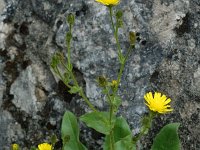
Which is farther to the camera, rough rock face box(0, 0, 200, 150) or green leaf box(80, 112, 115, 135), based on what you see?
rough rock face box(0, 0, 200, 150)

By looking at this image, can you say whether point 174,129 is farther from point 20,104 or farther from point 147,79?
point 20,104

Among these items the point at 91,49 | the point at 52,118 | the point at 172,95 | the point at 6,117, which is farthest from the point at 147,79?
the point at 6,117

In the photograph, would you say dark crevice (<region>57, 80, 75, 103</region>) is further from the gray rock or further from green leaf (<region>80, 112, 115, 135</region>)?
green leaf (<region>80, 112, 115, 135</region>)

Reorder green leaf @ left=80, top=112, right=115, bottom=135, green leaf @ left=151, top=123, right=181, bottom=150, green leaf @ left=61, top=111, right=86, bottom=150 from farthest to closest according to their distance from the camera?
green leaf @ left=61, top=111, right=86, bottom=150 < green leaf @ left=151, top=123, right=181, bottom=150 < green leaf @ left=80, top=112, right=115, bottom=135

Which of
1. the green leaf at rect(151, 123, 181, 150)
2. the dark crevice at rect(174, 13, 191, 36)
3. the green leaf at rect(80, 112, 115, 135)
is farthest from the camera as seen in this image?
the dark crevice at rect(174, 13, 191, 36)

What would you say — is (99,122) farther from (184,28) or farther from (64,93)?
(184,28)

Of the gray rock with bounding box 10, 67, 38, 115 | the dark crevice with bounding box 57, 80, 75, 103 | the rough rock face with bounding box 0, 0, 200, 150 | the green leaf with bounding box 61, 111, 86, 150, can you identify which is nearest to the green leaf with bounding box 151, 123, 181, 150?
the rough rock face with bounding box 0, 0, 200, 150
